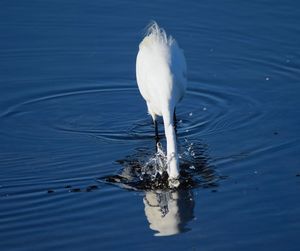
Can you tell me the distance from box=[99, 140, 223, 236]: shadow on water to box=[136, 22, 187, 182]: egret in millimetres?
576

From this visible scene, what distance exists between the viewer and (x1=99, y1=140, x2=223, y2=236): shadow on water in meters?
9.69

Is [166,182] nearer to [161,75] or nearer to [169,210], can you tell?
[169,210]

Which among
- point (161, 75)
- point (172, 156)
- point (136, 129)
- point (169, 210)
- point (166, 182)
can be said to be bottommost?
point (169, 210)

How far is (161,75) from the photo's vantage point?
1188 cm

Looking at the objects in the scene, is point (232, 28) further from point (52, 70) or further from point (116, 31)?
point (52, 70)

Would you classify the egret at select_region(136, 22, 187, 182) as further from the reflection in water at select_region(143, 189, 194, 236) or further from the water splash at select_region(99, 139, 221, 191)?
the reflection in water at select_region(143, 189, 194, 236)

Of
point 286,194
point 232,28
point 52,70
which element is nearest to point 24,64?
point 52,70

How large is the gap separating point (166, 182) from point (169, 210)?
26.8 inches

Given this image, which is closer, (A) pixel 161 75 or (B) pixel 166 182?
(B) pixel 166 182

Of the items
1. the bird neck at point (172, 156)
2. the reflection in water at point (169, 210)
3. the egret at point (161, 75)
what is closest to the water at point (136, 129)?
the reflection in water at point (169, 210)

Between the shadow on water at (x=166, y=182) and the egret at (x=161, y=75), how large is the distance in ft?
1.89

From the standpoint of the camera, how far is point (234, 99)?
43.3 ft

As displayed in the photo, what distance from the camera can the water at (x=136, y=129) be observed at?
9391 mm

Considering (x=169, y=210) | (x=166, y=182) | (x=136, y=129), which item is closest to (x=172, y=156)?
(x=166, y=182)
